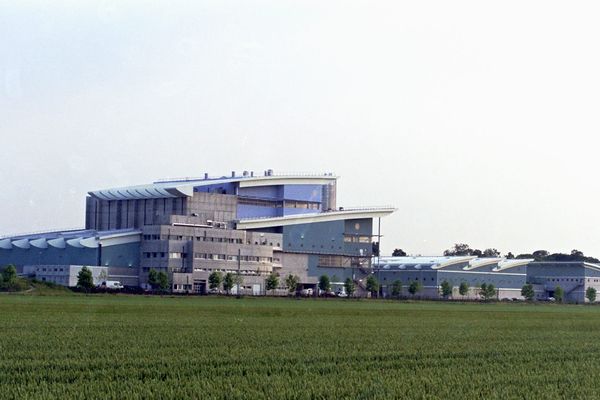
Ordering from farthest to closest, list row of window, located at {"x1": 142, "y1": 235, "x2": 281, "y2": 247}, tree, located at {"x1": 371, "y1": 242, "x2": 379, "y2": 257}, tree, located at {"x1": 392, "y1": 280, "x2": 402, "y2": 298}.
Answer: tree, located at {"x1": 371, "y1": 242, "x2": 379, "y2": 257} < tree, located at {"x1": 392, "y1": 280, "x2": 402, "y2": 298} < row of window, located at {"x1": 142, "y1": 235, "x2": 281, "y2": 247}

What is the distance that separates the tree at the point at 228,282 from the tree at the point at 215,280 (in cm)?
79

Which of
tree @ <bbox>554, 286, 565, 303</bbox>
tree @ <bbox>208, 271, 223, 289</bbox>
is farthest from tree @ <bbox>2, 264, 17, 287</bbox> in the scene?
tree @ <bbox>554, 286, 565, 303</bbox>

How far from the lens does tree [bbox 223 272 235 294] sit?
12973 centimetres

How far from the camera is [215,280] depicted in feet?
424

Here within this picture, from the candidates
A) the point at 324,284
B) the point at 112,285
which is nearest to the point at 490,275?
the point at 324,284

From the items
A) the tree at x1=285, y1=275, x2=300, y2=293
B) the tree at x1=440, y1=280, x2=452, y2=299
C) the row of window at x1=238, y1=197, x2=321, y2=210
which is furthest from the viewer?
the tree at x1=440, y1=280, x2=452, y2=299

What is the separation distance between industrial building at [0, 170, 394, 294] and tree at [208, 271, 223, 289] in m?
2.35

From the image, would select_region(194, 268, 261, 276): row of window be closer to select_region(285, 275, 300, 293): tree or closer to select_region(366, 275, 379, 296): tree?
select_region(285, 275, 300, 293): tree

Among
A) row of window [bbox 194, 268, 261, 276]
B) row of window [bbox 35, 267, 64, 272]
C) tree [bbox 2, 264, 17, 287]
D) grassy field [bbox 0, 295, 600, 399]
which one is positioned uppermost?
row of window [bbox 194, 268, 261, 276]

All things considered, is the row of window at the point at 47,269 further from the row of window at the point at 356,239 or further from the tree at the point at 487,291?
the tree at the point at 487,291

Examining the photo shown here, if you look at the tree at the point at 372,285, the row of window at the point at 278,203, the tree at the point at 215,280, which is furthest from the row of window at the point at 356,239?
the tree at the point at 215,280

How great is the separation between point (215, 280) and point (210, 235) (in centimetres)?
902

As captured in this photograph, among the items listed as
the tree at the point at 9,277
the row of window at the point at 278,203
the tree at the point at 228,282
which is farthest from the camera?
the row of window at the point at 278,203

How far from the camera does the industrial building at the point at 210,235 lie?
131875mm
